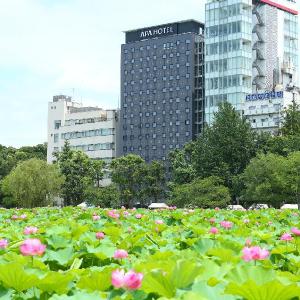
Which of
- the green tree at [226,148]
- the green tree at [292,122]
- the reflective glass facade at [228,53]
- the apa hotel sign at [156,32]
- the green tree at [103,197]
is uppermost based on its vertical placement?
the apa hotel sign at [156,32]

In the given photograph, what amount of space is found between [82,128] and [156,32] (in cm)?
1858

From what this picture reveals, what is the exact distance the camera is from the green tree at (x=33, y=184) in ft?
206

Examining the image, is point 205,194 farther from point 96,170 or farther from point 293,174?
point 96,170

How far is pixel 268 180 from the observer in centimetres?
4919

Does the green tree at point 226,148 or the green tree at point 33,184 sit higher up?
the green tree at point 226,148

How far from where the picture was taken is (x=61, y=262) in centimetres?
393

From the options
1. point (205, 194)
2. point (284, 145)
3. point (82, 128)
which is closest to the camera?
Result: point (205, 194)

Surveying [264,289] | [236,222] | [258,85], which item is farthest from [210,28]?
[264,289]

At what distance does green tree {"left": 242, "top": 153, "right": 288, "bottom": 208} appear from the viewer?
48.3 metres

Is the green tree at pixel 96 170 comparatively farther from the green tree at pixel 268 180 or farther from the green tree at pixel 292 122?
the green tree at pixel 268 180

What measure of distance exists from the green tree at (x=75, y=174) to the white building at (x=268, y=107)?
19808mm

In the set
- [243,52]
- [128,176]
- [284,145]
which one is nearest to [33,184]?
[128,176]

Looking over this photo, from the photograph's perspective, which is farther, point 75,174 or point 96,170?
point 96,170

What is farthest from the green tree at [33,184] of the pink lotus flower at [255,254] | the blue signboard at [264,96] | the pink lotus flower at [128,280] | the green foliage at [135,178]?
the pink lotus flower at [128,280]
